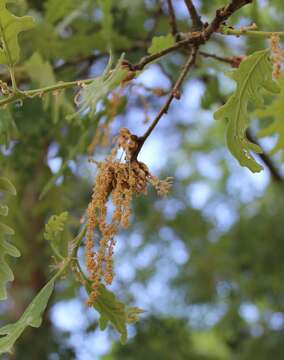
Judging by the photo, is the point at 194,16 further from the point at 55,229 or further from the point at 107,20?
the point at 107,20

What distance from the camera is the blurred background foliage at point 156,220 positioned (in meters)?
1.61

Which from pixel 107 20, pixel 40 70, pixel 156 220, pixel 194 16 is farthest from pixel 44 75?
pixel 156 220

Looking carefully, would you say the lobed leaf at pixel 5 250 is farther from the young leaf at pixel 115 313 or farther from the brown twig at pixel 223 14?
the brown twig at pixel 223 14

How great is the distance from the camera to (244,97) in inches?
35.1

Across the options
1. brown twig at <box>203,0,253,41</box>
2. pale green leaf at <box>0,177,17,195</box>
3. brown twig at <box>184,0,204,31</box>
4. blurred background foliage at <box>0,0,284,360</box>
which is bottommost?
blurred background foliage at <box>0,0,284,360</box>

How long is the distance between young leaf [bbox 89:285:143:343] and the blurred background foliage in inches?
17.9

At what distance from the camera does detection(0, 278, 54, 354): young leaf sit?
0.84m

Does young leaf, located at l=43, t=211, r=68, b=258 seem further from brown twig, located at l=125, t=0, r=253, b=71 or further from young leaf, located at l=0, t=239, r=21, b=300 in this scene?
brown twig, located at l=125, t=0, r=253, b=71

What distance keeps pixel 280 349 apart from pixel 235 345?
0.45 meters

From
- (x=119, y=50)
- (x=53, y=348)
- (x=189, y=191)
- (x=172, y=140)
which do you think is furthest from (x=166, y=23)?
(x=172, y=140)

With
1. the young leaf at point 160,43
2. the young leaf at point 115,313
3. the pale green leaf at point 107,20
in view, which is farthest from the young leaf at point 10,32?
the pale green leaf at point 107,20

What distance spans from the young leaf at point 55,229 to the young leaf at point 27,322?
8cm

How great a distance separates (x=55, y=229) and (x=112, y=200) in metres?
0.13

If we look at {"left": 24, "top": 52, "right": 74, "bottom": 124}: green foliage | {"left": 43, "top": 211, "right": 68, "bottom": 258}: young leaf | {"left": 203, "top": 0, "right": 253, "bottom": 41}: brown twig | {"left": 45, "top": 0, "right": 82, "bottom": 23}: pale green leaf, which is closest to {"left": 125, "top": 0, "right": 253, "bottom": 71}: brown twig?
{"left": 203, "top": 0, "right": 253, "bottom": 41}: brown twig
